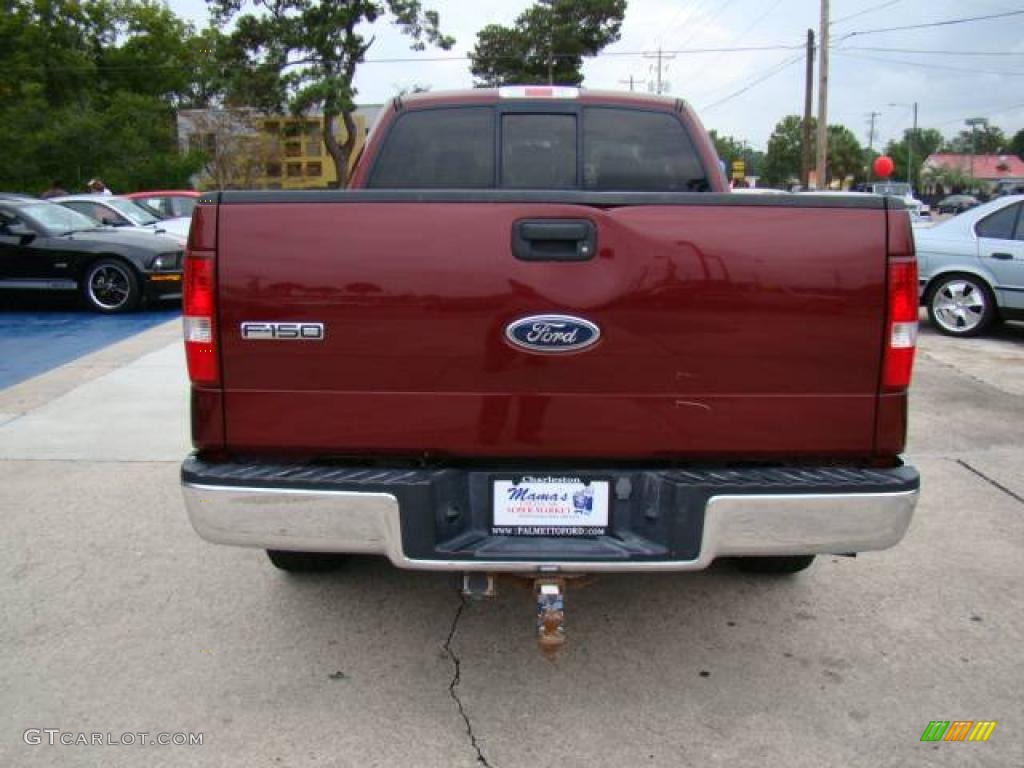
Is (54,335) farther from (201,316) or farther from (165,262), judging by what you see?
(201,316)

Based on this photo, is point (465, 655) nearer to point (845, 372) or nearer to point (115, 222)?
point (845, 372)

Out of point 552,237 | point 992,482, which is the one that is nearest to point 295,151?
point 992,482

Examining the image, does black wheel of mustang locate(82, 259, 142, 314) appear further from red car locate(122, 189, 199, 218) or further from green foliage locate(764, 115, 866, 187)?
green foliage locate(764, 115, 866, 187)

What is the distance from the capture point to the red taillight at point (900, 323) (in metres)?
2.57

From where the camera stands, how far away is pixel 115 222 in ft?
47.2

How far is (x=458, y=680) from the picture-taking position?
3.11m

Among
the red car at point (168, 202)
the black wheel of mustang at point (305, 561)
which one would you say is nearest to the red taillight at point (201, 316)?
the black wheel of mustang at point (305, 561)

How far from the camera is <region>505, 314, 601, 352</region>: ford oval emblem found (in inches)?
101

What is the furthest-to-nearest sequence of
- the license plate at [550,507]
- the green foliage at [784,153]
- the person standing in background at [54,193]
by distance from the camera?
the green foliage at [784,153] → the person standing in background at [54,193] → the license plate at [550,507]

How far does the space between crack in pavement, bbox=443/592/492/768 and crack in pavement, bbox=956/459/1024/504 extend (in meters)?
3.16

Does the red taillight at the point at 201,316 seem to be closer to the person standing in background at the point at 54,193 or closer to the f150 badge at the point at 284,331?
the f150 badge at the point at 284,331

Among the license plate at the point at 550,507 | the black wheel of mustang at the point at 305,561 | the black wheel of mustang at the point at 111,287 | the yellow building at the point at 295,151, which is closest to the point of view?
the license plate at the point at 550,507

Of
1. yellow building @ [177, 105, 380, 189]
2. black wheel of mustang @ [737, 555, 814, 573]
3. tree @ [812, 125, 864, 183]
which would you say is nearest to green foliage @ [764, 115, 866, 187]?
tree @ [812, 125, 864, 183]

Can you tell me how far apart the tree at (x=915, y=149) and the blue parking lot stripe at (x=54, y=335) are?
10846 cm
